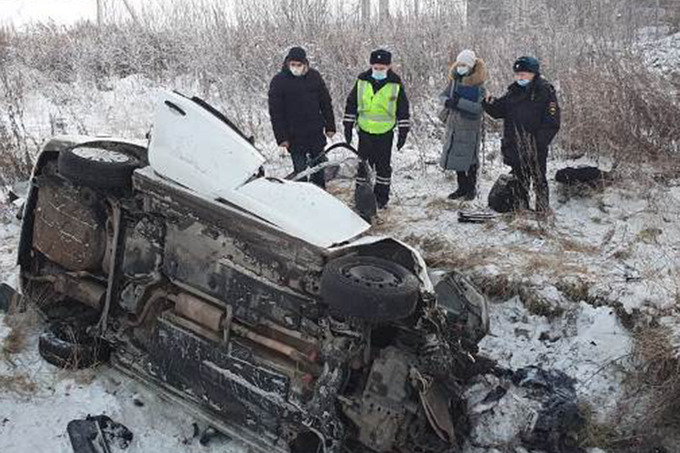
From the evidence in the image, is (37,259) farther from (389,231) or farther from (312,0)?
(312,0)

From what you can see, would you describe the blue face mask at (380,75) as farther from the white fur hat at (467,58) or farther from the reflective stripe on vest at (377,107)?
the white fur hat at (467,58)

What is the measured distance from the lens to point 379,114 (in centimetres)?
634

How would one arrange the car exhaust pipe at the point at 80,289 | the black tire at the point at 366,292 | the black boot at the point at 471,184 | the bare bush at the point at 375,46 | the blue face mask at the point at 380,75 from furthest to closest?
the bare bush at the point at 375,46 < the black boot at the point at 471,184 < the blue face mask at the point at 380,75 < the car exhaust pipe at the point at 80,289 < the black tire at the point at 366,292

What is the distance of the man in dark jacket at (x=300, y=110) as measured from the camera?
631 centimetres

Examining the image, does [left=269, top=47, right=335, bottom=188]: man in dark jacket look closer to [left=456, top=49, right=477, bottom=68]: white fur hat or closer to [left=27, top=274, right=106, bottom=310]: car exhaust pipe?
[left=456, top=49, right=477, bottom=68]: white fur hat

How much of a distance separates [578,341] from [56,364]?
3447 mm

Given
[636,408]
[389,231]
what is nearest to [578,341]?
[636,408]

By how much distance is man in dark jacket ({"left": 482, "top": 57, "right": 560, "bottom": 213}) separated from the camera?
5742 millimetres

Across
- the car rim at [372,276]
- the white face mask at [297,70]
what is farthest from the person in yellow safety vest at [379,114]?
the car rim at [372,276]

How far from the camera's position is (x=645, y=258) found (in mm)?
5090

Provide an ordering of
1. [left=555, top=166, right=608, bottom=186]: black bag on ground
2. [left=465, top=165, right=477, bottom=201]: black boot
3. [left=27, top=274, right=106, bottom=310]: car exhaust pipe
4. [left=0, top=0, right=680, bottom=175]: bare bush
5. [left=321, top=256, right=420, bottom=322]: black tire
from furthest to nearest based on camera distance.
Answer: [left=0, top=0, right=680, bottom=175]: bare bush, [left=465, top=165, right=477, bottom=201]: black boot, [left=555, top=166, right=608, bottom=186]: black bag on ground, [left=27, top=274, right=106, bottom=310]: car exhaust pipe, [left=321, top=256, right=420, bottom=322]: black tire

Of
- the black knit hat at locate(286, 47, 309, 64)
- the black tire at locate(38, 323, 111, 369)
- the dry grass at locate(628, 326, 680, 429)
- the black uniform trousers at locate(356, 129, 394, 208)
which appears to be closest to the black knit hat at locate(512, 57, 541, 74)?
the black uniform trousers at locate(356, 129, 394, 208)

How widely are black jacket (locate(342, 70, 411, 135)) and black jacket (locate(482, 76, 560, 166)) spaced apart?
0.78m

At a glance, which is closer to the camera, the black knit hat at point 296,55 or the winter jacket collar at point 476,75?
the black knit hat at point 296,55
